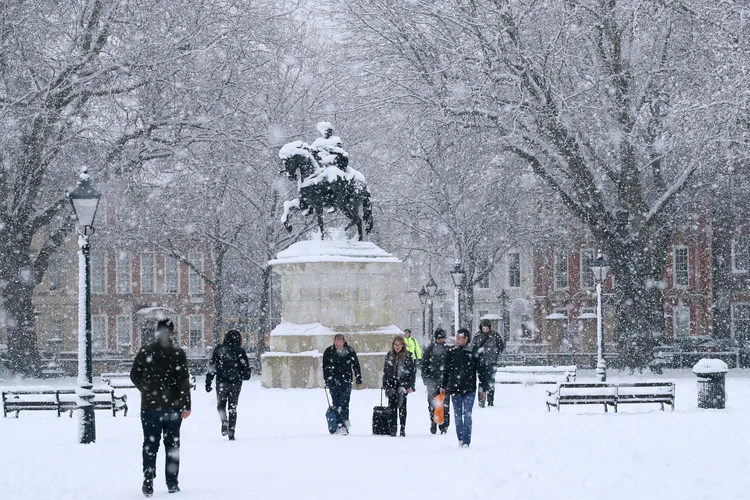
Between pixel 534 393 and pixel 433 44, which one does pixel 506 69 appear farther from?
pixel 534 393

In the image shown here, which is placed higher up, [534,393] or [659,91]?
[659,91]

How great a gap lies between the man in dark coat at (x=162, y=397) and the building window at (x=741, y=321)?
5005 centimetres

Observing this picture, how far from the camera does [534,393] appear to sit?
25219 millimetres

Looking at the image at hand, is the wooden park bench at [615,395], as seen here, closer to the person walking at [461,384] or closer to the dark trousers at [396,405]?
the dark trousers at [396,405]

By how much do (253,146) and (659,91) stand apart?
1098cm

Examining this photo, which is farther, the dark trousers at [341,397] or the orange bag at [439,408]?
the dark trousers at [341,397]

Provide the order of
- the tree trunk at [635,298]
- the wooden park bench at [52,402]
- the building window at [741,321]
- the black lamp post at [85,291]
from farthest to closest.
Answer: the building window at [741,321] < the tree trunk at [635,298] < the wooden park bench at [52,402] < the black lamp post at [85,291]

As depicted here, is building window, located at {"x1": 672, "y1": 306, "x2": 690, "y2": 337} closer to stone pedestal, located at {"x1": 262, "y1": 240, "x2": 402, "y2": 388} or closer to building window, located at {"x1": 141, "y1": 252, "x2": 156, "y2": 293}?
building window, located at {"x1": 141, "y1": 252, "x2": 156, "y2": 293}

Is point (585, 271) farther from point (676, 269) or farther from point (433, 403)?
point (433, 403)

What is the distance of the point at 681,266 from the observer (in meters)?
Result: 57.8

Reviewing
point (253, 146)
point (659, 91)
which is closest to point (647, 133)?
point (659, 91)

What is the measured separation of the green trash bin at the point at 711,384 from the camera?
64.6 feet

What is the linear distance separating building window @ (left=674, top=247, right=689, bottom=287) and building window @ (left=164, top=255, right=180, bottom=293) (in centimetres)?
2837

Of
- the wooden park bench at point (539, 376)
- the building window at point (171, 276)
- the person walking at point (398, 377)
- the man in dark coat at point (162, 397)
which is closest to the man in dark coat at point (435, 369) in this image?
the person walking at point (398, 377)
